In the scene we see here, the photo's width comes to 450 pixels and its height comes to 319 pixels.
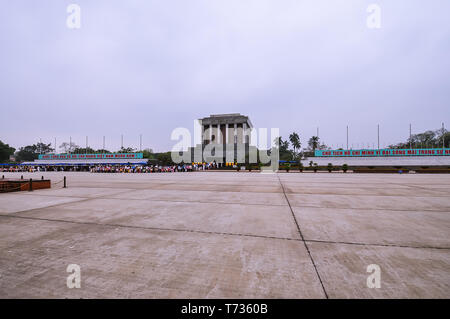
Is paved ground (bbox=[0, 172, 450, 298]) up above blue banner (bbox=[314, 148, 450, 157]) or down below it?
below

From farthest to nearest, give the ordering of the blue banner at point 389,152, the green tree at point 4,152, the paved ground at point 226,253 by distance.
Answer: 1. the green tree at point 4,152
2. the blue banner at point 389,152
3. the paved ground at point 226,253

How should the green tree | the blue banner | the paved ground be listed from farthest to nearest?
the green tree < the blue banner < the paved ground

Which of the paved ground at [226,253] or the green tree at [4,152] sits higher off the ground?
the green tree at [4,152]

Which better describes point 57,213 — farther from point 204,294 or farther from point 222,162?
point 222,162

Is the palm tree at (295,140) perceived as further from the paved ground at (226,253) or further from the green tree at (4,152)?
the green tree at (4,152)

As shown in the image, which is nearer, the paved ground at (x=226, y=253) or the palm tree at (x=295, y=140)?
the paved ground at (x=226, y=253)

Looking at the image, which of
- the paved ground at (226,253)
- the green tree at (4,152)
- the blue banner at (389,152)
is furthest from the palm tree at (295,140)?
the green tree at (4,152)

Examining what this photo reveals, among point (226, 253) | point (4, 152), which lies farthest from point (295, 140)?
point (4, 152)

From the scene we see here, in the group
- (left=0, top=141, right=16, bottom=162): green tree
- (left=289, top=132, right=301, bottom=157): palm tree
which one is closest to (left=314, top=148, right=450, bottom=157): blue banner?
(left=289, top=132, right=301, bottom=157): palm tree

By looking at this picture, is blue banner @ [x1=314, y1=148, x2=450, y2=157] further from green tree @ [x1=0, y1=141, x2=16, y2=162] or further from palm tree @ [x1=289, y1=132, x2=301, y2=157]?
green tree @ [x1=0, y1=141, x2=16, y2=162]

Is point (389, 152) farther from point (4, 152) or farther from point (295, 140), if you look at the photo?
point (4, 152)

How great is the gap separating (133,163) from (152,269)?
5805cm
